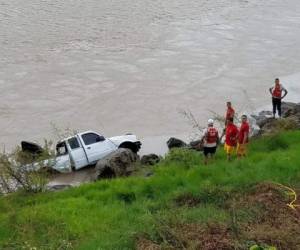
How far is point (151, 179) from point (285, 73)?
18.8 m

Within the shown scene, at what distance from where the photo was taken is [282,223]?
12156 millimetres

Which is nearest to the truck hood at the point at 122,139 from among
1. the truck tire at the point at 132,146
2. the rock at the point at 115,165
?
the truck tire at the point at 132,146

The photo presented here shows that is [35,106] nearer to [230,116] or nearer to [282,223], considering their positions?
[230,116]

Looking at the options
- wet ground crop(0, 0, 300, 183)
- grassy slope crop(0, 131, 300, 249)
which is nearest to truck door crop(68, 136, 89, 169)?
wet ground crop(0, 0, 300, 183)

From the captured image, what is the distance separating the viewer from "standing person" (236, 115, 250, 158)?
1766 cm

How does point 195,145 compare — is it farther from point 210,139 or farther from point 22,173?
point 22,173

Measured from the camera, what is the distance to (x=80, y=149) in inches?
856

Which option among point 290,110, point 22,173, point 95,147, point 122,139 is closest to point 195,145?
point 122,139

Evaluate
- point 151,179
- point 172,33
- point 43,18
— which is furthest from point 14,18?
point 151,179

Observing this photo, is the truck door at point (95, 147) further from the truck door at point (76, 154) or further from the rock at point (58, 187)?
the rock at point (58, 187)

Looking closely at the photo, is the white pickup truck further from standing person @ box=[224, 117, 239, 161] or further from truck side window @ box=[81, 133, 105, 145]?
standing person @ box=[224, 117, 239, 161]

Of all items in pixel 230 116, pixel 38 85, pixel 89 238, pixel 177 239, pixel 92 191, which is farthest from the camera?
pixel 38 85

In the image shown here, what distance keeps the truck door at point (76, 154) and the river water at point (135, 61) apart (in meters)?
3.39

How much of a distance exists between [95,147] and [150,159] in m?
2.06
